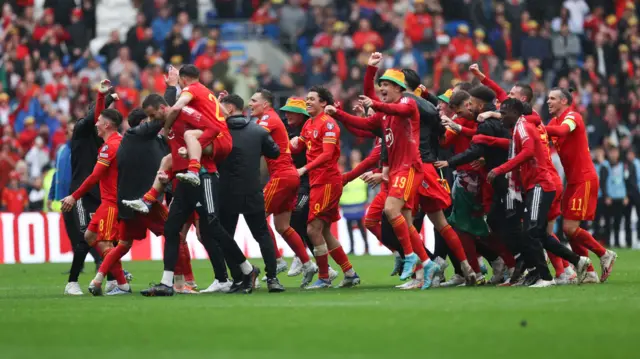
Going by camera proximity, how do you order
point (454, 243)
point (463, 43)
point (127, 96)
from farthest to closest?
point (463, 43), point (127, 96), point (454, 243)

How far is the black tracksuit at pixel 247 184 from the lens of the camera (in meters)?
14.5

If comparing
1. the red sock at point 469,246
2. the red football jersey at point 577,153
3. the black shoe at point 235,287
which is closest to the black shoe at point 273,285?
the black shoe at point 235,287

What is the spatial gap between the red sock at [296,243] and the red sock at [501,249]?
2253 mm

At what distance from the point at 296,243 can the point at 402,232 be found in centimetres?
229

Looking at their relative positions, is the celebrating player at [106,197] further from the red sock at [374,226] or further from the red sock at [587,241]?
the red sock at [587,241]

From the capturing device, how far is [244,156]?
14.6 meters

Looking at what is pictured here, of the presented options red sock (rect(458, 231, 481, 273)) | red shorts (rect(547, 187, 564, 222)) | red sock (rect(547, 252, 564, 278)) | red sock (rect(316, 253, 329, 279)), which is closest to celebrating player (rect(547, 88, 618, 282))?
red shorts (rect(547, 187, 564, 222))

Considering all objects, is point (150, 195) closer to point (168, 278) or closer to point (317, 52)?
point (168, 278)

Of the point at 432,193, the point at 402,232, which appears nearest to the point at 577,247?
the point at 432,193

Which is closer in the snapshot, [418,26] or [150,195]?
[150,195]

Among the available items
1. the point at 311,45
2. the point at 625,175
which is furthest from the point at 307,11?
the point at 625,175

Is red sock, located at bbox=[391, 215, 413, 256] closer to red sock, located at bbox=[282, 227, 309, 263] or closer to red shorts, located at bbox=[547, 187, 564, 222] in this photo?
red shorts, located at bbox=[547, 187, 564, 222]

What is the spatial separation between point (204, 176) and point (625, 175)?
1492 cm

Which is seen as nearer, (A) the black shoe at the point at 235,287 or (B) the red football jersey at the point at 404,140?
(B) the red football jersey at the point at 404,140
